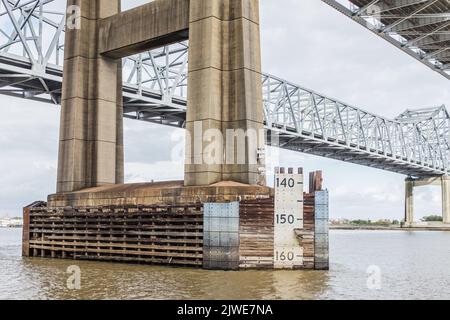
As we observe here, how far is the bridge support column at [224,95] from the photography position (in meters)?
27.4

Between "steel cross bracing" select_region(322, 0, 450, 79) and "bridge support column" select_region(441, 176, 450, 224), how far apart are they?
98.4 m

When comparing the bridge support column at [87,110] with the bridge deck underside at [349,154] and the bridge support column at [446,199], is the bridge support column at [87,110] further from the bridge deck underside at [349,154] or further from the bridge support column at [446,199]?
the bridge support column at [446,199]

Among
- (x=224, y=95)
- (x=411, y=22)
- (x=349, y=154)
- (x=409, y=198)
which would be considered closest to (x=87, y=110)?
(x=224, y=95)

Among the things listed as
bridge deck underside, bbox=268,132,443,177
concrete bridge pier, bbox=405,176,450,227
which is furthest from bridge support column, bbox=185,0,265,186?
concrete bridge pier, bbox=405,176,450,227

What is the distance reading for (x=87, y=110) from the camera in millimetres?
34312

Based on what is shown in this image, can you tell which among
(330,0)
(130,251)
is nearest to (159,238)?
(130,251)

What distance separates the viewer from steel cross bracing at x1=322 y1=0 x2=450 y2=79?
132 feet

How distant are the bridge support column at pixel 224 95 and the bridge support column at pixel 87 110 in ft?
26.5

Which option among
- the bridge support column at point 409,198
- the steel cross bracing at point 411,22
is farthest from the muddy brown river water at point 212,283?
the bridge support column at point 409,198

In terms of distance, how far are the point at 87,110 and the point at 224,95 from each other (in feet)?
33.3

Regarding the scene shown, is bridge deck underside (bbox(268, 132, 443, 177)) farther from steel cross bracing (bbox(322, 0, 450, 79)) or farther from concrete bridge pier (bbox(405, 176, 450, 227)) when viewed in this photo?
steel cross bracing (bbox(322, 0, 450, 79))

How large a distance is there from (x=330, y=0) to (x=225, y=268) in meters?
21.8

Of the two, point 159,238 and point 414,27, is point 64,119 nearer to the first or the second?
point 159,238

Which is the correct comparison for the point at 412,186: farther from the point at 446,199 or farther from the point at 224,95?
the point at 224,95
